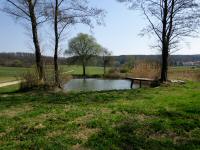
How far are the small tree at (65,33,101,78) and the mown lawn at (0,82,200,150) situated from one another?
5253 cm

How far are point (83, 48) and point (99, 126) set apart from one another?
2214 inches

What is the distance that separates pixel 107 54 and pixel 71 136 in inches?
2426

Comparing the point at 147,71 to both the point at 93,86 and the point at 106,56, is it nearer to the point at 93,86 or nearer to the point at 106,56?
the point at 93,86

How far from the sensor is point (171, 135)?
23.2 ft

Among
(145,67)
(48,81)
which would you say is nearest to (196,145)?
(48,81)

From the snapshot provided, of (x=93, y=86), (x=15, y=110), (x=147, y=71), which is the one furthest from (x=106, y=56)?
(x=15, y=110)

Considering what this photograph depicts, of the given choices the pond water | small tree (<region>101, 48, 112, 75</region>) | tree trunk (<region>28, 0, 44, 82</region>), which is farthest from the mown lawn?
small tree (<region>101, 48, 112, 75</region>)

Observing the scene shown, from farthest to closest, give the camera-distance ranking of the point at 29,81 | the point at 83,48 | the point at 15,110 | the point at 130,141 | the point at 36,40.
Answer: the point at 83,48 < the point at 29,81 < the point at 36,40 < the point at 15,110 < the point at 130,141

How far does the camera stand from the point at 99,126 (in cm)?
742

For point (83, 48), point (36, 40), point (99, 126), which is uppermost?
point (83, 48)

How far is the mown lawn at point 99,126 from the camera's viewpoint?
634 cm

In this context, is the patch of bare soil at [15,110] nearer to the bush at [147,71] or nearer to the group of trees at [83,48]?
the bush at [147,71]

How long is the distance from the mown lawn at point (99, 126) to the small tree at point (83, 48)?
5253cm

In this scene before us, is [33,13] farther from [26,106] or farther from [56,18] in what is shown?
Result: [26,106]
